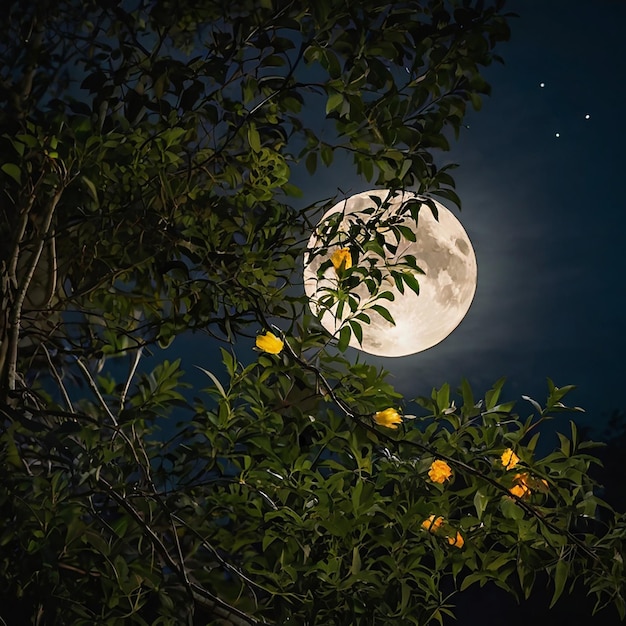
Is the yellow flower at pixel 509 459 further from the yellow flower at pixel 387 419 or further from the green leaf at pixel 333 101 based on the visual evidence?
the green leaf at pixel 333 101

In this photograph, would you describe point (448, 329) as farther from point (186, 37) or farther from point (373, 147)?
point (186, 37)

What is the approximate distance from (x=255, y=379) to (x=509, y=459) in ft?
1.54

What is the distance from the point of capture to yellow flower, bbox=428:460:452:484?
51.5 inches

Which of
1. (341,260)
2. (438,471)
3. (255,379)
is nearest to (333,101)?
(341,260)

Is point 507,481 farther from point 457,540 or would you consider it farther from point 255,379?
point 255,379

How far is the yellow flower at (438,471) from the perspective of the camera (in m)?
1.31

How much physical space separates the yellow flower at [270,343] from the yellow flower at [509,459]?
16.7 inches

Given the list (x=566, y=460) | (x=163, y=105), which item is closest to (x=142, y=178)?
(x=163, y=105)

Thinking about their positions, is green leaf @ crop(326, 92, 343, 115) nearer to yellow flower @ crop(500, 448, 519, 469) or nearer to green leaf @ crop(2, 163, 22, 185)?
green leaf @ crop(2, 163, 22, 185)

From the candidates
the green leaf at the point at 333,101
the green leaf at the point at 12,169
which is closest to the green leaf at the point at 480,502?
the green leaf at the point at 333,101

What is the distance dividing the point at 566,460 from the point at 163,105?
3.01 ft

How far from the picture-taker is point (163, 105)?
50.8 inches

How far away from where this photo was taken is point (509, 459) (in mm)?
1277

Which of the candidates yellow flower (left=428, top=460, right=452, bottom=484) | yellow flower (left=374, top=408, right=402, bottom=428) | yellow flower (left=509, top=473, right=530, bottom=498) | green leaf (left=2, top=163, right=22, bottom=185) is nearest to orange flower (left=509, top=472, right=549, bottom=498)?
yellow flower (left=509, top=473, right=530, bottom=498)
